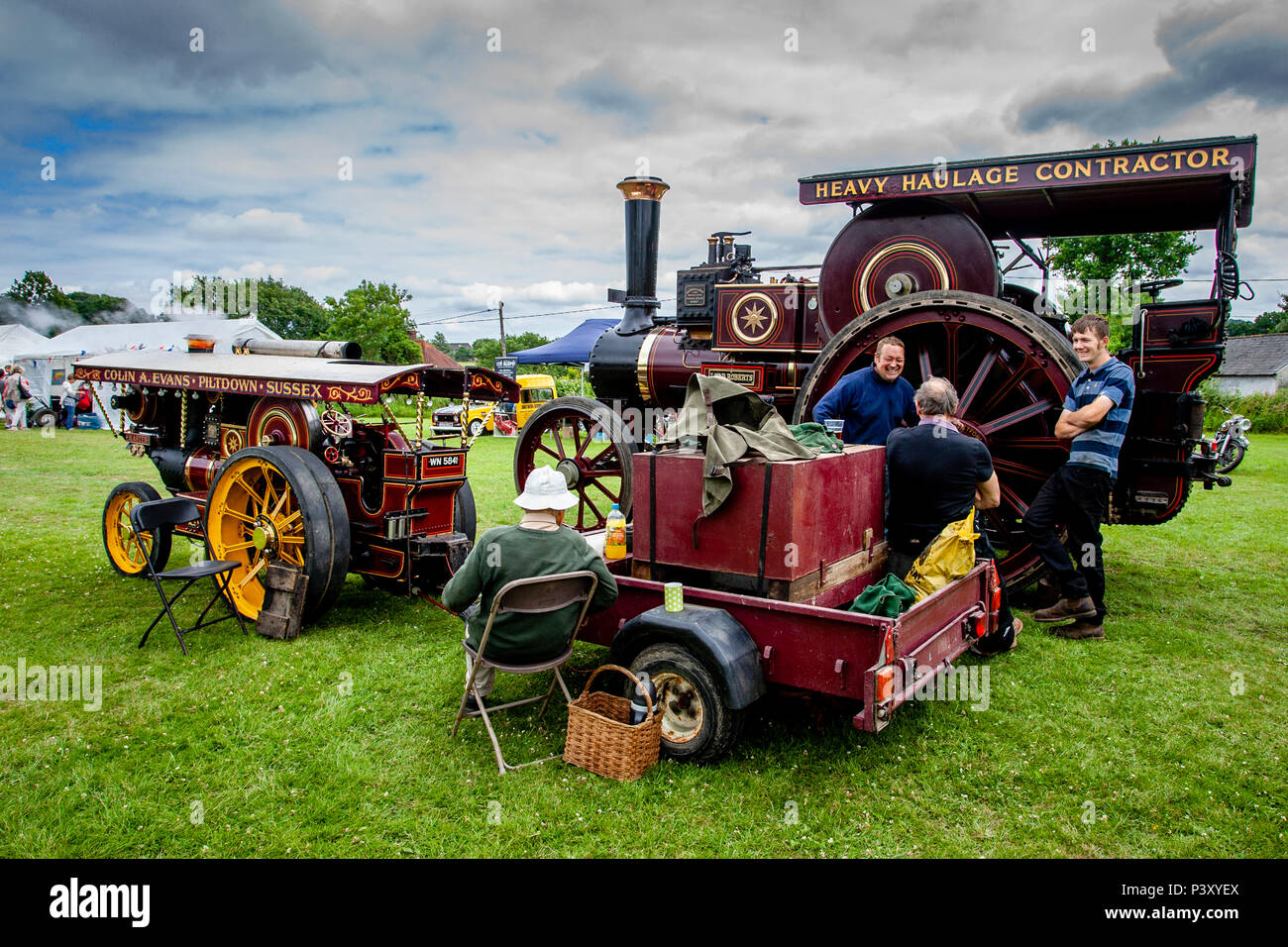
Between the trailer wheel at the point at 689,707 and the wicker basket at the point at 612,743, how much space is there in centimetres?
10

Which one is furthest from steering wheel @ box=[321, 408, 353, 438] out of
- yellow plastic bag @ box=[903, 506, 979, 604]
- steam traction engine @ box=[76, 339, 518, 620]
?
yellow plastic bag @ box=[903, 506, 979, 604]

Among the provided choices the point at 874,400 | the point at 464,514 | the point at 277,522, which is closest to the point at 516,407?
the point at 464,514

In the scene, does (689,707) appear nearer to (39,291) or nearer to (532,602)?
(532,602)

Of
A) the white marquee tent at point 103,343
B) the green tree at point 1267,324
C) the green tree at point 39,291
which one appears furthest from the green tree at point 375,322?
the green tree at point 1267,324

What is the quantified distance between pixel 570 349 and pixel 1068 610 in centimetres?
1806

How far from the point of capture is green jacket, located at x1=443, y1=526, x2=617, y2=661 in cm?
351

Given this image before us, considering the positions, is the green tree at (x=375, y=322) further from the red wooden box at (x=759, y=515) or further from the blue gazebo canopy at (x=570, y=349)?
the red wooden box at (x=759, y=515)

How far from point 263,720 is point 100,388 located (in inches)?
942

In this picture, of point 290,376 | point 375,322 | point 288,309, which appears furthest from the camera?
point 288,309

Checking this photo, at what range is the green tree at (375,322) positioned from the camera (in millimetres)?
32312

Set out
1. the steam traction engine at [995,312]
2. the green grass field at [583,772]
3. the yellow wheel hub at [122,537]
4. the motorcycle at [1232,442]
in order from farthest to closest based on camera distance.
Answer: the motorcycle at [1232,442] → the yellow wheel hub at [122,537] → the steam traction engine at [995,312] → the green grass field at [583,772]

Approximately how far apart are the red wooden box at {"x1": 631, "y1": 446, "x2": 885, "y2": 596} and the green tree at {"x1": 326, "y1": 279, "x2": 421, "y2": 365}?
29552 mm

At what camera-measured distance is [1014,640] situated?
503 centimetres

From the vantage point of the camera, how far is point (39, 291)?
4609 cm
